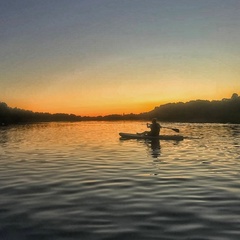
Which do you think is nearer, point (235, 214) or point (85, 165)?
point (235, 214)

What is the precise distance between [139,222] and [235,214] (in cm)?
306

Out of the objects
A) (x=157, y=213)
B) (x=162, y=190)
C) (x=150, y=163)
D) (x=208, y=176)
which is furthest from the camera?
(x=150, y=163)

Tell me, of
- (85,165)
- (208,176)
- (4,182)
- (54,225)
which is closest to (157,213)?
(54,225)

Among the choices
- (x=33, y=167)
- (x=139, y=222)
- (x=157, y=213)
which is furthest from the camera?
(x=33, y=167)

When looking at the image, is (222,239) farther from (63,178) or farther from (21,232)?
(63,178)

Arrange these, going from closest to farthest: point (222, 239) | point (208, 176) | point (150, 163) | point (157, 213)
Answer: point (222, 239)
point (157, 213)
point (208, 176)
point (150, 163)

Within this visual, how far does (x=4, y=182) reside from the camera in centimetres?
1526

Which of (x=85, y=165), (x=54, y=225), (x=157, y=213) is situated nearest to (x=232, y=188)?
(x=157, y=213)

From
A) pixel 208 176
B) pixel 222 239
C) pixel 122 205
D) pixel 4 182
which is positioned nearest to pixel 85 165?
pixel 4 182

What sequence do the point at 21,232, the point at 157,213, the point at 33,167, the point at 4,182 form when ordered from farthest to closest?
the point at 33,167
the point at 4,182
the point at 157,213
the point at 21,232

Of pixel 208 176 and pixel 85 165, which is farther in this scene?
pixel 85 165

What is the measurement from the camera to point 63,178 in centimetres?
1614

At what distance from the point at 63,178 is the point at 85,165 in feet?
15.6

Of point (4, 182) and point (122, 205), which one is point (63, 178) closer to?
point (4, 182)
